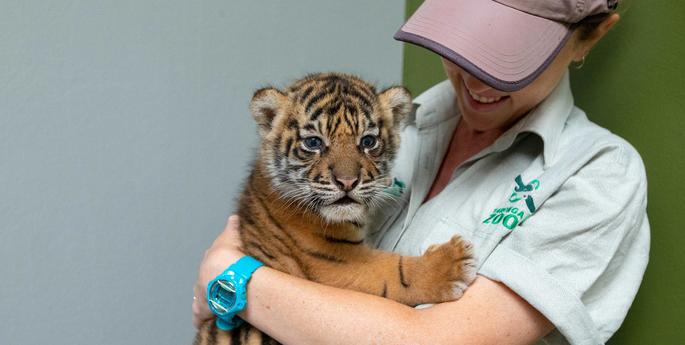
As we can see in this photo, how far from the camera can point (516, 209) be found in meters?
1.23

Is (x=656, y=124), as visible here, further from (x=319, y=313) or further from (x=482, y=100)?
(x=319, y=313)

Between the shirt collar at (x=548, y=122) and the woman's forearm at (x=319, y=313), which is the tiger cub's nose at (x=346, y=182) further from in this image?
the shirt collar at (x=548, y=122)

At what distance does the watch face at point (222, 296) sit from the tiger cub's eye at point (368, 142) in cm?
45

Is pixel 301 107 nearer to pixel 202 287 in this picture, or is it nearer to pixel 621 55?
pixel 202 287

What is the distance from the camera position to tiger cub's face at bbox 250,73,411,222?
1.36m

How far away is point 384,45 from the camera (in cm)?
263

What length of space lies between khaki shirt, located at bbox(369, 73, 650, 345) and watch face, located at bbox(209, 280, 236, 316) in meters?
0.45

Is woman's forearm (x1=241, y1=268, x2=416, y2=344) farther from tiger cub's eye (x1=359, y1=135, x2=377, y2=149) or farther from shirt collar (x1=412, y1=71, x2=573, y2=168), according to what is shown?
shirt collar (x1=412, y1=71, x2=573, y2=168)

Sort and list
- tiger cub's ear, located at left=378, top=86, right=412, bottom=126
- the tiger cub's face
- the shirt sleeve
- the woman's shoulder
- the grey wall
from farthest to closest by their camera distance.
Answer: the grey wall → tiger cub's ear, located at left=378, top=86, right=412, bottom=126 → the tiger cub's face → the woman's shoulder → the shirt sleeve

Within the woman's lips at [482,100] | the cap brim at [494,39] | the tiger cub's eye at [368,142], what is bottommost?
the tiger cub's eye at [368,142]

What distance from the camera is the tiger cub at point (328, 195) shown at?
132 cm

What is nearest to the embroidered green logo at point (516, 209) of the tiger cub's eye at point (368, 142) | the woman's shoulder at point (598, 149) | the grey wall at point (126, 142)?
the woman's shoulder at point (598, 149)

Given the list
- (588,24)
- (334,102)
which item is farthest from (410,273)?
(588,24)

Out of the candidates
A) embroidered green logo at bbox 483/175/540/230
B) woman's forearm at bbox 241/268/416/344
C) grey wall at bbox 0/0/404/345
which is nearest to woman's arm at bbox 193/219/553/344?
woman's forearm at bbox 241/268/416/344
